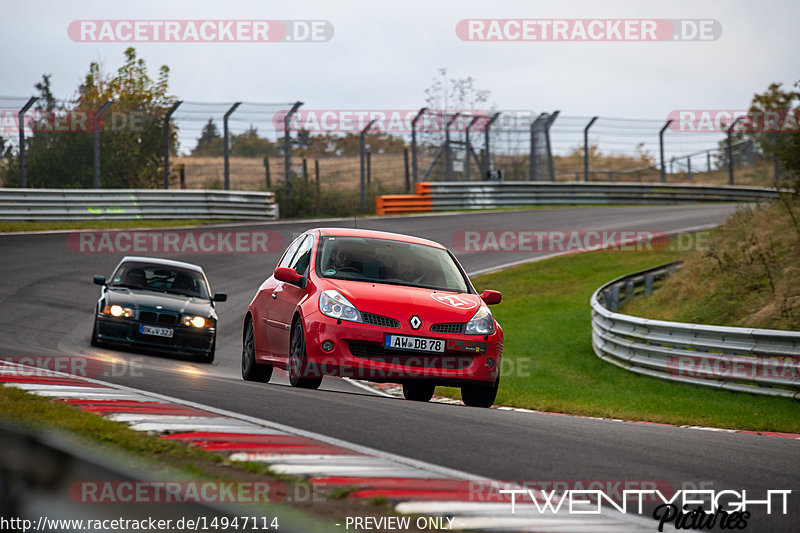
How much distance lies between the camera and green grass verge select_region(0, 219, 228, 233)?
24688mm

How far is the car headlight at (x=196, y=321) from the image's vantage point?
1295cm

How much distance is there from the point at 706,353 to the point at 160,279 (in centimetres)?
769

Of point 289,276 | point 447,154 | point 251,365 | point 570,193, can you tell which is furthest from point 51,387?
point 570,193

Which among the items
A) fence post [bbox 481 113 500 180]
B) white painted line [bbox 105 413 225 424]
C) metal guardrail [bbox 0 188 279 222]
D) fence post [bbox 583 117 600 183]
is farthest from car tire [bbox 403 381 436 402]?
fence post [bbox 583 117 600 183]

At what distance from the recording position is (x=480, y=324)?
8.66m

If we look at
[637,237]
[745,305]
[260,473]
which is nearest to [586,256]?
[637,237]

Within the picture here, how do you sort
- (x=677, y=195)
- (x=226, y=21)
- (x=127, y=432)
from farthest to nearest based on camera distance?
(x=677, y=195), (x=226, y=21), (x=127, y=432)

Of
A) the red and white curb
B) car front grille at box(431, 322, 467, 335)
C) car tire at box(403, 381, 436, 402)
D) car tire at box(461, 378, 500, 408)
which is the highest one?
car front grille at box(431, 322, 467, 335)

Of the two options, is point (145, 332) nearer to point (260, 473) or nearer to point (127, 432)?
point (127, 432)

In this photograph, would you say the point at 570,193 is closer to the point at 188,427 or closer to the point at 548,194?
the point at 548,194

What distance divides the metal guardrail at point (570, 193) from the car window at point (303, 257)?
2297 centimetres

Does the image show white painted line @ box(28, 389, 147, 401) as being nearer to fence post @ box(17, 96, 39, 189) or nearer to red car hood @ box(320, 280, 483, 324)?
red car hood @ box(320, 280, 483, 324)

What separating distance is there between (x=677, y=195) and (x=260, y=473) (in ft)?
116

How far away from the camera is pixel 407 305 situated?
8.41 m
